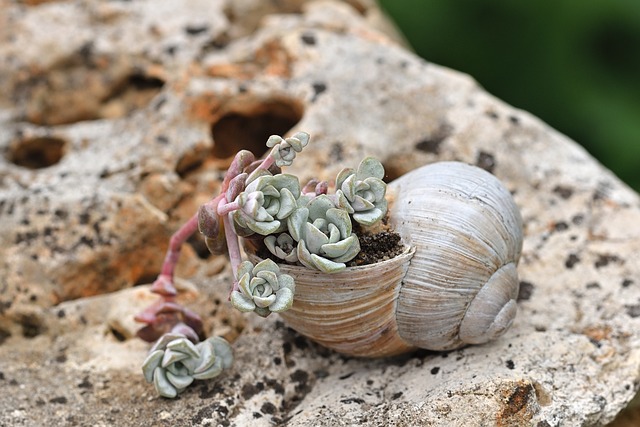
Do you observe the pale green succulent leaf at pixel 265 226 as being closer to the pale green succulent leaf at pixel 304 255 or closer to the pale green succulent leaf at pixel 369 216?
the pale green succulent leaf at pixel 304 255

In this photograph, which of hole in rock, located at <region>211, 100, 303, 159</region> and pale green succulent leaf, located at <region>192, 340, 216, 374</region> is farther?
hole in rock, located at <region>211, 100, 303, 159</region>

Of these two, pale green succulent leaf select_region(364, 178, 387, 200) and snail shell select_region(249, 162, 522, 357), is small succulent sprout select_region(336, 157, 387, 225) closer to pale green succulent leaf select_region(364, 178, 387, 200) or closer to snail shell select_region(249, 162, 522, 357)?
pale green succulent leaf select_region(364, 178, 387, 200)

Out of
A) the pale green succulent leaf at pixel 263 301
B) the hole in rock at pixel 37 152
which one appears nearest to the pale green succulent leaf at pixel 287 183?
the pale green succulent leaf at pixel 263 301

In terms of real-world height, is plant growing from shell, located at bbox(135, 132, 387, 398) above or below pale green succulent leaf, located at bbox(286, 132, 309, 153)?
below

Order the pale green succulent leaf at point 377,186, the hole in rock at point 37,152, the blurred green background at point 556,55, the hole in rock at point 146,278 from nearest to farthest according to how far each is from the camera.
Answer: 1. the pale green succulent leaf at point 377,186
2. the hole in rock at point 146,278
3. the hole in rock at point 37,152
4. the blurred green background at point 556,55

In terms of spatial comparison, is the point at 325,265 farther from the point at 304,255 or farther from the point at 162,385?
the point at 162,385

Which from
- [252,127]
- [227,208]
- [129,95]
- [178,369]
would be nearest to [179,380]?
[178,369]

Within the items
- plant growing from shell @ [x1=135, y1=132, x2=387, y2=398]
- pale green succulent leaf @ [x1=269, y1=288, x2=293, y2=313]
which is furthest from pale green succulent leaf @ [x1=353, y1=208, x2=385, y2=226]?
pale green succulent leaf @ [x1=269, y1=288, x2=293, y2=313]
